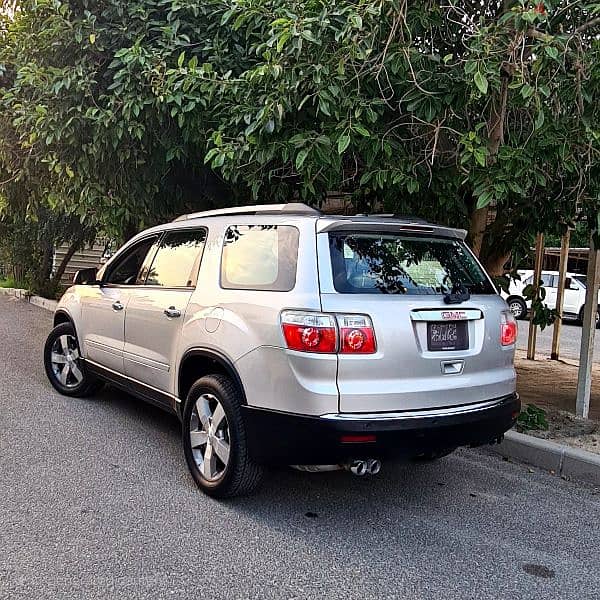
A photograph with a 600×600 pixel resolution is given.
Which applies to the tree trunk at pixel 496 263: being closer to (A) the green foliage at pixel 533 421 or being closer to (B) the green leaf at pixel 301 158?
(A) the green foliage at pixel 533 421

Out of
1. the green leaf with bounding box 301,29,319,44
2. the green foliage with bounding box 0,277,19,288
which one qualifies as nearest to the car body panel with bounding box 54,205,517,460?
the green leaf with bounding box 301,29,319,44

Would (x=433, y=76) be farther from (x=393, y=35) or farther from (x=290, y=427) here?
(x=290, y=427)

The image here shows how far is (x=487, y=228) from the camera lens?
6523 millimetres

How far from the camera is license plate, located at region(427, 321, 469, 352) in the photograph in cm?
360

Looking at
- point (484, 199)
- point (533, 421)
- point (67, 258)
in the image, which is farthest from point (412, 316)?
point (67, 258)

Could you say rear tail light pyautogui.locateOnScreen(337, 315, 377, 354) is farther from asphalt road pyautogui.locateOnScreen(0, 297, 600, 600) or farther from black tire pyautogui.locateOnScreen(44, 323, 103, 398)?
black tire pyautogui.locateOnScreen(44, 323, 103, 398)

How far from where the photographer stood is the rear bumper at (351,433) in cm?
336

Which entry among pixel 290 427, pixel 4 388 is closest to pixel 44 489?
pixel 290 427

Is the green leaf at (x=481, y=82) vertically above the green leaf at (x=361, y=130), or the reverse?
the green leaf at (x=481, y=82)

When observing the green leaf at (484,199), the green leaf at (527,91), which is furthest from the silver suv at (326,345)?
the green leaf at (527,91)

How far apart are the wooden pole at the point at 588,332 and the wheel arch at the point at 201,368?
3520 mm

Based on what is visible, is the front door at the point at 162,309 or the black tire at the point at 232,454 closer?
the black tire at the point at 232,454

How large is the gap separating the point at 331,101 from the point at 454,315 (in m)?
1.81

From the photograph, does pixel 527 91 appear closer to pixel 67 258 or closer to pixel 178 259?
pixel 178 259
